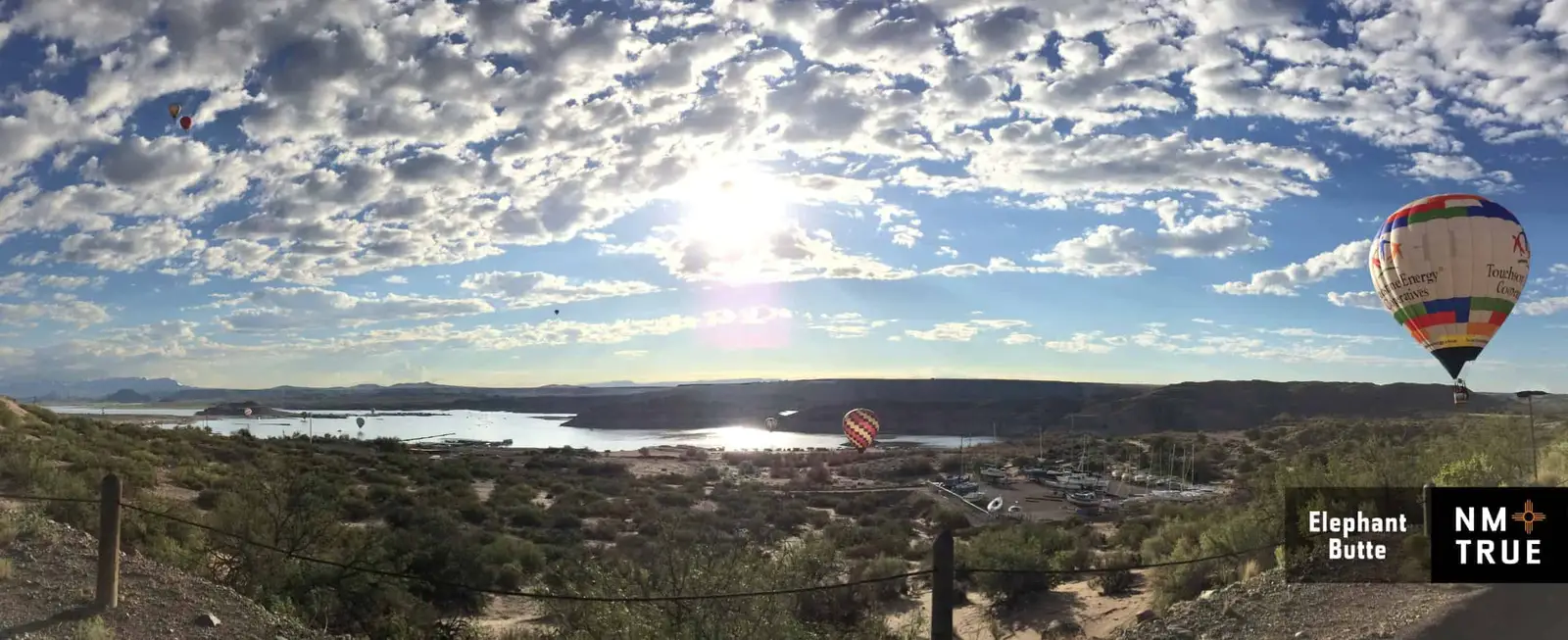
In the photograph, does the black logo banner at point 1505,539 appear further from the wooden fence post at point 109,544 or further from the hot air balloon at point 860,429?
the hot air balloon at point 860,429

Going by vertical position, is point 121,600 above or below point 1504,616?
above

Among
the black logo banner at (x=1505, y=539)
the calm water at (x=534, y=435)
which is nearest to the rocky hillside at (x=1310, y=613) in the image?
the black logo banner at (x=1505, y=539)

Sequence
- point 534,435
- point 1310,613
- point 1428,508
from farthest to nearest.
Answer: point 534,435 < point 1428,508 < point 1310,613

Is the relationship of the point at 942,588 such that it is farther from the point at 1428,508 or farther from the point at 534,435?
the point at 534,435

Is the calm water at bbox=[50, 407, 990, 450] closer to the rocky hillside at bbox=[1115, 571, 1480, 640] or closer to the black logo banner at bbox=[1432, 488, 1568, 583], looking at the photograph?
the rocky hillside at bbox=[1115, 571, 1480, 640]

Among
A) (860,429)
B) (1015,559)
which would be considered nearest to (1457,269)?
(1015,559)

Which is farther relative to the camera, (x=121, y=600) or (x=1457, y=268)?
(x=1457, y=268)

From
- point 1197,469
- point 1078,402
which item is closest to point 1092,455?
point 1197,469

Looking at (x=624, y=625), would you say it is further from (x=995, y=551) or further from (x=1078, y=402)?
(x=1078, y=402)

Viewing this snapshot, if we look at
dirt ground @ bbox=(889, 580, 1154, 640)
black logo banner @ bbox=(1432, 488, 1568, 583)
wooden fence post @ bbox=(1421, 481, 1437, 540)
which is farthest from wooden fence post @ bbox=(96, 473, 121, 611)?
black logo banner @ bbox=(1432, 488, 1568, 583)
